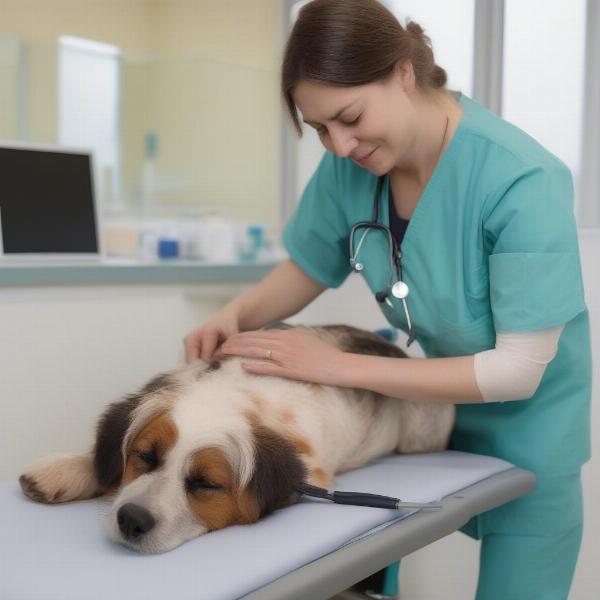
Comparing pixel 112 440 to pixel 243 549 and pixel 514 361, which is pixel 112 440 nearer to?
pixel 243 549

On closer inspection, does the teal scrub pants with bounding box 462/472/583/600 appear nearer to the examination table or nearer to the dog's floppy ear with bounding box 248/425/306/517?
the examination table

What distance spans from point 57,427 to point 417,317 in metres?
1.03

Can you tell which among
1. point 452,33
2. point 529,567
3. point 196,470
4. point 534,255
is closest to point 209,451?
point 196,470

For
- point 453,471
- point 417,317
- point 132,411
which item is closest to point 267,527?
point 132,411

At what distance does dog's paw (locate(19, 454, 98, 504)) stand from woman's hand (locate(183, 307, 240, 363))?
1.24 ft

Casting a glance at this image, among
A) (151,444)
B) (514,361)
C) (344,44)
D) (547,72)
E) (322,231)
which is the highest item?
(547,72)

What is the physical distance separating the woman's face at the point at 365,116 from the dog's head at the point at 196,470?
1.68 feet

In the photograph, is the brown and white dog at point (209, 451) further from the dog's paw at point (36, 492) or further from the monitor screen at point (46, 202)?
the monitor screen at point (46, 202)

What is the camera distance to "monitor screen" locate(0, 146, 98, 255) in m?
2.01

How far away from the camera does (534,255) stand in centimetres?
131

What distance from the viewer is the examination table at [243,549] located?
2.98ft

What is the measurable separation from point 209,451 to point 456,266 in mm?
593

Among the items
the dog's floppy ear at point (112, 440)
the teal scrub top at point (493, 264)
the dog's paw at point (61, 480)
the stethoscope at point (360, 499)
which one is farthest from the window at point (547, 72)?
the dog's paw at point (61, 480)

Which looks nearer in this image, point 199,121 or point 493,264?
point 493,264
